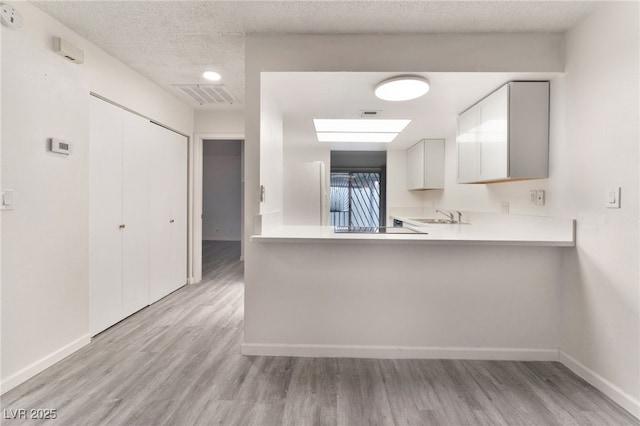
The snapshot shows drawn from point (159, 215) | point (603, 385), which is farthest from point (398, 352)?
point (159, 215)

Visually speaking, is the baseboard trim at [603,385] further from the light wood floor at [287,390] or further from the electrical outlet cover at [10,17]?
the electrical outlet cover at [10,17]

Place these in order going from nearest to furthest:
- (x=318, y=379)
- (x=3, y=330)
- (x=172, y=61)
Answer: (x=3, y=330) < (x=318, y=379) < (x=172, y=61)

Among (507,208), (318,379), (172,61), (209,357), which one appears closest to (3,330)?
(209,357)

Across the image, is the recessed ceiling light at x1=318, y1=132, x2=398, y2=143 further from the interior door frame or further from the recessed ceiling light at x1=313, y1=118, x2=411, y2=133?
the interior door frame

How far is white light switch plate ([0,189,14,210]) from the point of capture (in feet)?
5.70

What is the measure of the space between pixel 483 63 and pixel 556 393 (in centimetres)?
217

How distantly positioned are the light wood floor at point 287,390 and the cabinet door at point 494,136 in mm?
1429

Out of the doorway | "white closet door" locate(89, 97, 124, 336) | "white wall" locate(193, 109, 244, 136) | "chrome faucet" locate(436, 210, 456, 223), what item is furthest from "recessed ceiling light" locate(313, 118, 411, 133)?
the doorway

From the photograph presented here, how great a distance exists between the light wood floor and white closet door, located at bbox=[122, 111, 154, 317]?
62cm

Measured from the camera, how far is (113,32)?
2229 mm

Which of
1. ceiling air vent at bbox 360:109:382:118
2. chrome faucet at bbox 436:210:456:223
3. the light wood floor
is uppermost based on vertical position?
ceiling air vent at bbox 360:109:382:118

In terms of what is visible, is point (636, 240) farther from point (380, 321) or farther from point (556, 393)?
point (380, 321)

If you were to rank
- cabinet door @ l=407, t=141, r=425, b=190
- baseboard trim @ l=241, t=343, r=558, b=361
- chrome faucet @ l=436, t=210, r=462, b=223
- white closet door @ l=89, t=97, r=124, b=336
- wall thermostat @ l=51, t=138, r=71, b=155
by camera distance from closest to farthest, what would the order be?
wall thermostat @ l=51, t=138, r=71, b=155, baseboard trim @ l=241, t=343, r=558, b=361, white closet door @ l=89, t=97, r=124, b=336, chrome faucet @ l=436, t=210, r=462, b=223, cabinet door @ l=407, t=141, r=425, b=190

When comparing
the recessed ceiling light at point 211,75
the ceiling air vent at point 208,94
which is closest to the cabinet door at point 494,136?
the recessed ceiling light at point 211,75
